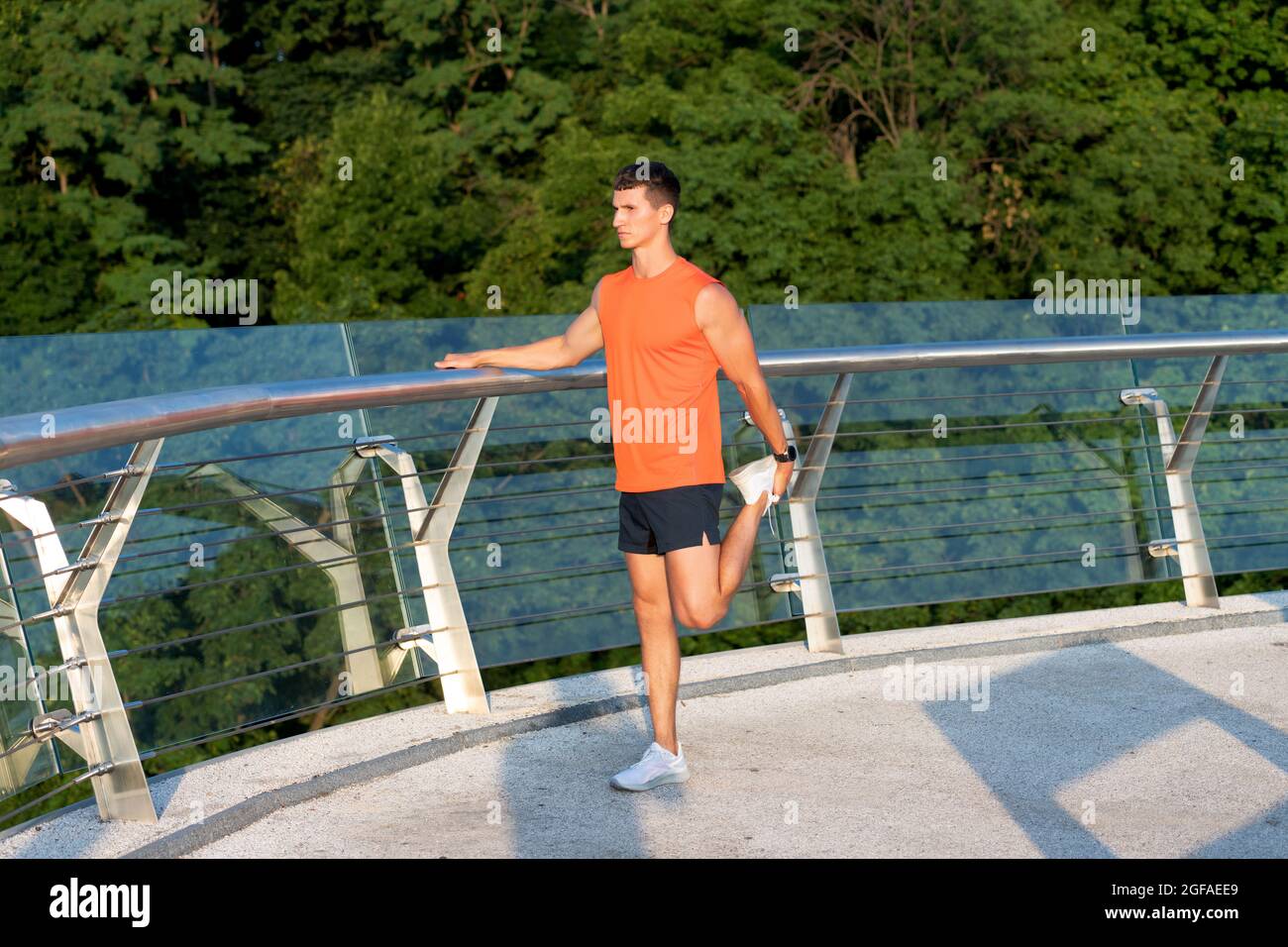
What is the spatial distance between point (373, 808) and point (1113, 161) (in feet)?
77.6

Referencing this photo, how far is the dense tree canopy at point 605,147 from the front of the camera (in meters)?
25.6

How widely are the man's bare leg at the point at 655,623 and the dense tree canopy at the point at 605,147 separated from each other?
19.9m

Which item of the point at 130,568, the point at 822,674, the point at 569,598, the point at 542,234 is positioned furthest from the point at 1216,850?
the point at 542,234

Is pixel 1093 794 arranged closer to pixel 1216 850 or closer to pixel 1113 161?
pixel 1216 850

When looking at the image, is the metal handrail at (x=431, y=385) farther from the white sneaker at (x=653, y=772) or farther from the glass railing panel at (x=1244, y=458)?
the white sneaker at (x=653, y=772)

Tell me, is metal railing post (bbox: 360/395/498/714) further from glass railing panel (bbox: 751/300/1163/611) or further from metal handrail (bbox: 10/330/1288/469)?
glass railing panel (bbox: 751/300/1163/611)

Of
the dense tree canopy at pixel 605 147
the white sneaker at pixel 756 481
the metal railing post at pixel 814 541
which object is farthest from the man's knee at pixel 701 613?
the dense tree canopy at pixel 605 147

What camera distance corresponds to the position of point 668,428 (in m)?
4.54

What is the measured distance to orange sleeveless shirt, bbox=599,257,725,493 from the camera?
4477 millimetres

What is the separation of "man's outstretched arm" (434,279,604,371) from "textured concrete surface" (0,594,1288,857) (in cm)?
103

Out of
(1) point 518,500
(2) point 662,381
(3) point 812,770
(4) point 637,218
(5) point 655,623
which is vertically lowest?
(3) point 812,770

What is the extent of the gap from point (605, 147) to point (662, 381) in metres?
24.5

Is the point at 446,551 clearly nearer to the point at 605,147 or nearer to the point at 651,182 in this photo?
the point at 651,182

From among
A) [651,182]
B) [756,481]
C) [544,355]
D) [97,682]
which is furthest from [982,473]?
[97,682]
